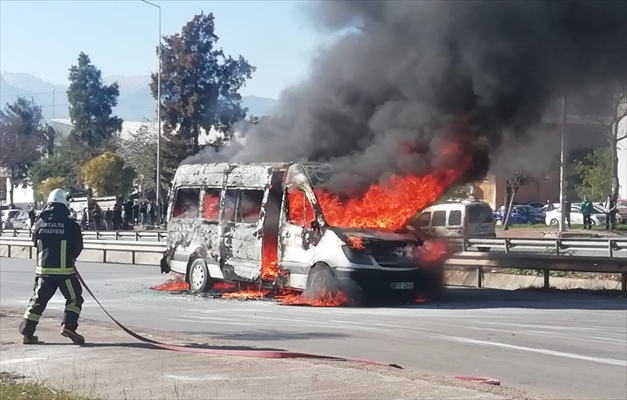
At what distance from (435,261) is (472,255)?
3.05 m

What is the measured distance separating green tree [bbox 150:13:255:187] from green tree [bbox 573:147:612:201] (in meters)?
17.5

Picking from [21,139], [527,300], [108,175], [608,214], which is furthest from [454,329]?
[21,139]

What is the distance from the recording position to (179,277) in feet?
58.9

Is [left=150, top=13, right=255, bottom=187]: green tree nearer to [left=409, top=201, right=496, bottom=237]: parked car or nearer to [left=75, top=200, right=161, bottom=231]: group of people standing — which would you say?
[left=75, top=200, right=161, bottom=231]: group of people standing

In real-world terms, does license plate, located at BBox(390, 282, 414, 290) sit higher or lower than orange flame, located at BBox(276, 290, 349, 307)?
higher

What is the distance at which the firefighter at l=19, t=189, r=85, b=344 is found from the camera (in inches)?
382

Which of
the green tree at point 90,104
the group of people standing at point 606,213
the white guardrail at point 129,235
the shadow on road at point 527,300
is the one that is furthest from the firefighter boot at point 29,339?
the green tree at point 90,104

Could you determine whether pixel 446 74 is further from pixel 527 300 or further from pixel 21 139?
pixel 21 139

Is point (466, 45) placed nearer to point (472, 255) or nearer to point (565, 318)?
point (472, 255)

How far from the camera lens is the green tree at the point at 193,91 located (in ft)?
148

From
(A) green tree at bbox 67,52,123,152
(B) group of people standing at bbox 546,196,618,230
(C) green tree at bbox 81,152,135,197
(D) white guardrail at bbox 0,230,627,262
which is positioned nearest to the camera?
(D) white guardrail at bbox 0,230,627,262

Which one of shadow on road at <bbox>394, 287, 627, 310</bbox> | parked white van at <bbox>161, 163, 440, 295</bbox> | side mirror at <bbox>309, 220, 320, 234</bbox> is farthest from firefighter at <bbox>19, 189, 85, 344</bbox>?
shadow on road at <bbox>394, 287, 627, 310</bbox>

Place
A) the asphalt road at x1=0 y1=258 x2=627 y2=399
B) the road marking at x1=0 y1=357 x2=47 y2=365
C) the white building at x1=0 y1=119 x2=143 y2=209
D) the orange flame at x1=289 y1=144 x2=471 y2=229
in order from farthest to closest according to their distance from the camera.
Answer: the white building at x1=0 y1=119 x2=143 y2=209
the orange flame at x1=289 y1=144 x2=471 y2=229
the asphalt road at x1=0 y1=258 x2=627 y2=399
the road marking at x1=0 y1=357 x2=47 y2=365

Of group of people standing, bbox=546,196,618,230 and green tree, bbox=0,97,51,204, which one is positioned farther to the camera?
green tree, bbox=0,97,51,204
